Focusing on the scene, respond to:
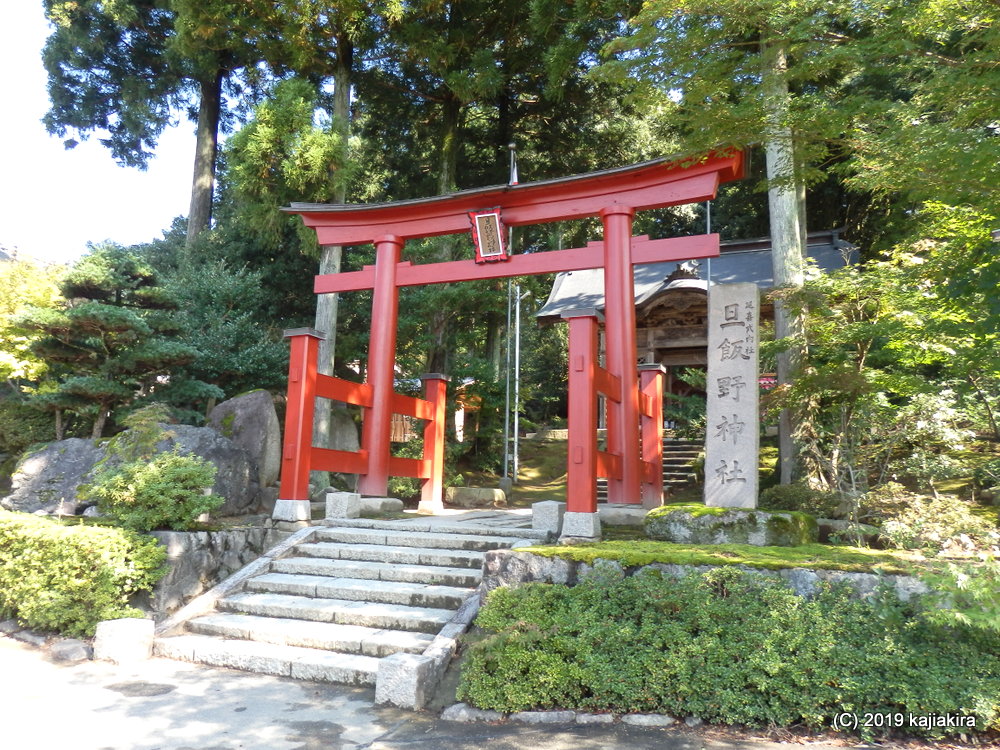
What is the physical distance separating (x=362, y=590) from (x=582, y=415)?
2.50 meters

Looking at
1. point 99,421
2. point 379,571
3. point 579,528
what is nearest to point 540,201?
point 579,528

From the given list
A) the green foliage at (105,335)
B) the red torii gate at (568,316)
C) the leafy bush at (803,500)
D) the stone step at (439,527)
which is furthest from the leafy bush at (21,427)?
the leafy bush at (803,500)

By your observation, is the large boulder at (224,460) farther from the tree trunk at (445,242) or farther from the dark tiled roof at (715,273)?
the dark tiled roof at (715,273)

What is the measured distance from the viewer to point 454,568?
5.95m

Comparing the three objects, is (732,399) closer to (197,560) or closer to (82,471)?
(197,560)

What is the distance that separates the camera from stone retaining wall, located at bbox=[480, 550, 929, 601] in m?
4.01

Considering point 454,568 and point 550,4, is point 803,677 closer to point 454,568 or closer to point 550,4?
point 454,568

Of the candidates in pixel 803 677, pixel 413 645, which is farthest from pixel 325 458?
pixel 803 677

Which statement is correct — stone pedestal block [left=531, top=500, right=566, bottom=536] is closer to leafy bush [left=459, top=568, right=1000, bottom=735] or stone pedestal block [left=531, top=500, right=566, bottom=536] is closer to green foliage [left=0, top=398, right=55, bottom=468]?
leafy bush [left=459, top=568, right=1000, bottom=735]

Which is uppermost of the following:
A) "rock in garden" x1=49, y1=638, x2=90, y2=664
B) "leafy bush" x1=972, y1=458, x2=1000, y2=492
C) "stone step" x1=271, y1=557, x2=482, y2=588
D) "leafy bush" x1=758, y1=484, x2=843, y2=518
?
"leafy bush" x1=972, y1=458, x2=1000, y2=492

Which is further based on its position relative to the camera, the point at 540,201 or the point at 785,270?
the point at 785,270

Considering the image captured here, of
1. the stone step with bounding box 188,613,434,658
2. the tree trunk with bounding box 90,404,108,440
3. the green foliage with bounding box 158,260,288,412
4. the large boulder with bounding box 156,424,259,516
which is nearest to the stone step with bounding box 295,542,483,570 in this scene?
the stone step with bounding box 188,613,434,658

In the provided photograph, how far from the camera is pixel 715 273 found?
16516mm

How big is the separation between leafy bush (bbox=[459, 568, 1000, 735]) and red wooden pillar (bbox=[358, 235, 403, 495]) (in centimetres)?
417
